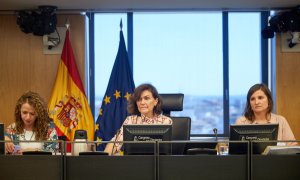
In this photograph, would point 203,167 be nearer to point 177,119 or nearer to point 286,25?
point 177,119

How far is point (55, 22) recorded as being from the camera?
5.91 metres

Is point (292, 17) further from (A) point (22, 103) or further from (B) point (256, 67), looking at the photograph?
(A) point (22, 103)

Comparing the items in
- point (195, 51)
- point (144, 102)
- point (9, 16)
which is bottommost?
point (144, 102)

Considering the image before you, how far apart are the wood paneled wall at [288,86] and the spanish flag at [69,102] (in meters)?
2.38

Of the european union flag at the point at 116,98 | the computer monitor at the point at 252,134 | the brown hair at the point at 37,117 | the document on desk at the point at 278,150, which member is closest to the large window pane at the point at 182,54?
the european union flag at the point at 116,98

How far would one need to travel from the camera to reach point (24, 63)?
6262 mm

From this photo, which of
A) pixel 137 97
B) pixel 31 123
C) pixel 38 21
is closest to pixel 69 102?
pixel 38 21

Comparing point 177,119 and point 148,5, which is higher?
point 148,5

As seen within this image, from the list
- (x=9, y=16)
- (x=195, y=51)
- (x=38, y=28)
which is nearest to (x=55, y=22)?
(x=38, y=28)

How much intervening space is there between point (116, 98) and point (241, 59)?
1.70 meters

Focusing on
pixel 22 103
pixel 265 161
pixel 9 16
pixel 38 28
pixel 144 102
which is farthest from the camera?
pixel 9 16

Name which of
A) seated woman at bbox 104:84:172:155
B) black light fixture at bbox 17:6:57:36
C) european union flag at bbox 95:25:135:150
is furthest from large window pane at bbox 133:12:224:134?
seated woman at bbox 104:84:172:155

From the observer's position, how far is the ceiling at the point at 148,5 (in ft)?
18.6

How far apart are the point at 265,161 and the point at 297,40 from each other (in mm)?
3344
